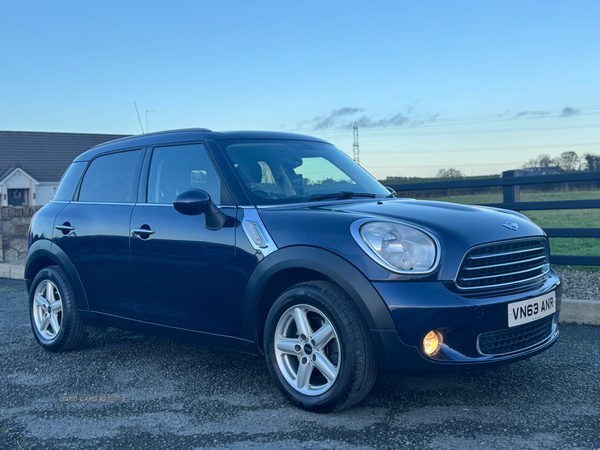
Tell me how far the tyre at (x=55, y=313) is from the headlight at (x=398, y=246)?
284 cm

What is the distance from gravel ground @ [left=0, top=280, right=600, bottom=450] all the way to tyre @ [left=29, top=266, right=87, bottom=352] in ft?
0.86

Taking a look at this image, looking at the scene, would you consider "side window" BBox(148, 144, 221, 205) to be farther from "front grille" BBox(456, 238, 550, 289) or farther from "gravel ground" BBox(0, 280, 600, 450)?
"front grille" BBox(456, 238, 550, 289)

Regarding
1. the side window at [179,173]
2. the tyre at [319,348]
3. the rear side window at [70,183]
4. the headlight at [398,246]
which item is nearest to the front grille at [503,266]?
the headlight at [398,246]

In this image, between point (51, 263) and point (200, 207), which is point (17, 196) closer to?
point (51, 263)

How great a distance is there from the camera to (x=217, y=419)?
350cm

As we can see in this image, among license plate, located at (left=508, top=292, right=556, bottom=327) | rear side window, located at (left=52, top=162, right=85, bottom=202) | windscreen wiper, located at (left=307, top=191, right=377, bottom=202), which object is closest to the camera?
license plate, located at (left=508, top=292, right=556, bottom=327)

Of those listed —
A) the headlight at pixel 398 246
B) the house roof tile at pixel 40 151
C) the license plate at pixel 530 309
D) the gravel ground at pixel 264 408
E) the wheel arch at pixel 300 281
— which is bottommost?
the gravel ground at pixel 264 408

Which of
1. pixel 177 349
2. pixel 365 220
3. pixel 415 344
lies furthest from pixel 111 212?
pixel 415 344

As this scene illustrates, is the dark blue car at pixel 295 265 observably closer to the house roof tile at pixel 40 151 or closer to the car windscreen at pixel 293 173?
the car windscreen at pixel 293 173

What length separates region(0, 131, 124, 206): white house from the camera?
182 ft

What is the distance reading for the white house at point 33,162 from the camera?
5544cm

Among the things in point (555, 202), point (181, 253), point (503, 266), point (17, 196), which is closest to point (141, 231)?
point (181, 253)

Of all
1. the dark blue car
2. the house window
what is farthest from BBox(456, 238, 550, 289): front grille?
the house window

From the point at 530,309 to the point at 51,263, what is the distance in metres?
4.00
